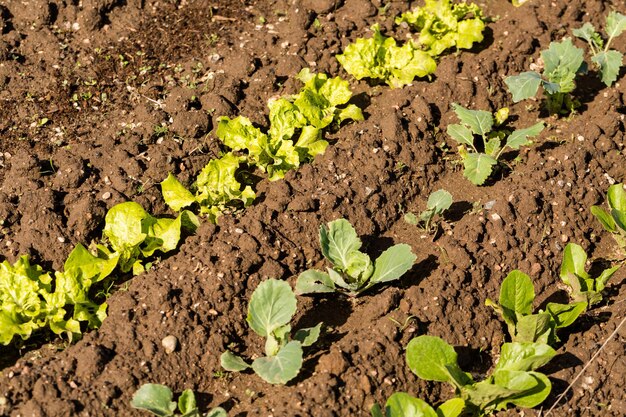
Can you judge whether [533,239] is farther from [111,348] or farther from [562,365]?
[111,348]

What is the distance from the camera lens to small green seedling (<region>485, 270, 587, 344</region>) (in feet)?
14.7

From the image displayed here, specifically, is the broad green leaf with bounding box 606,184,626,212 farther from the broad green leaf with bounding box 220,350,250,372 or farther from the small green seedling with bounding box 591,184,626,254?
the broad green leaf with bounding box 220,350,250,372

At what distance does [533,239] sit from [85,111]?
309 cm

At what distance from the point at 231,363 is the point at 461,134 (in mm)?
2218

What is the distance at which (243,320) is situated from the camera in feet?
15.0

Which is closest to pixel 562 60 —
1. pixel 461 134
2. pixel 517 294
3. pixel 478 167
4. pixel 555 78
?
pixel 555 78

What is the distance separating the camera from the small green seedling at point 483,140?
5.31 metres

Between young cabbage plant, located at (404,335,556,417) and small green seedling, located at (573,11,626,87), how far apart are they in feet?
7.98

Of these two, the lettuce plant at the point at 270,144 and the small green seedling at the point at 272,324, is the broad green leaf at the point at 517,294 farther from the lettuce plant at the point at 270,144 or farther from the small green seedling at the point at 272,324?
the lettuce plant at the point at 270,144

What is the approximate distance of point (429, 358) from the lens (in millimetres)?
4234

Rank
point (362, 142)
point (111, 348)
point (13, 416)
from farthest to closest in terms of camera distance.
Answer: point (362, 142)
point (111, 348)
point (13, 416)

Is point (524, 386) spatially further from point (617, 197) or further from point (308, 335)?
point (617, 197)

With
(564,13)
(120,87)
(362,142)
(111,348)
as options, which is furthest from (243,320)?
(564,13)

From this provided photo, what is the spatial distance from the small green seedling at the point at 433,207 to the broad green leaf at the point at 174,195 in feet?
4.28
